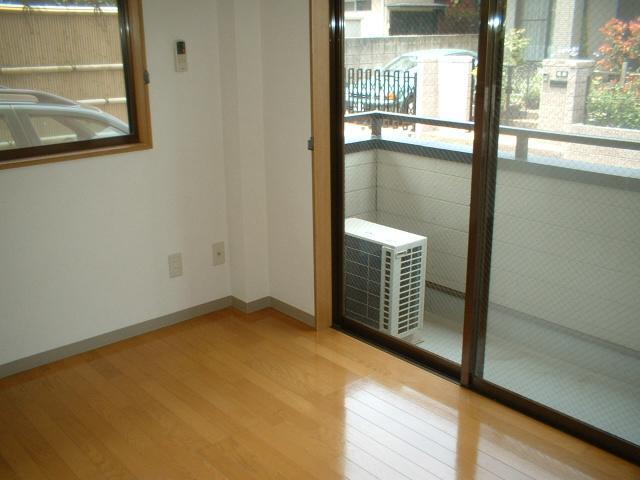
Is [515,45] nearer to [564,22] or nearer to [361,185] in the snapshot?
[564,22]

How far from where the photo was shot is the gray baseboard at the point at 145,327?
366 cm

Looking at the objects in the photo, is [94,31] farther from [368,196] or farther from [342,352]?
[342,352]

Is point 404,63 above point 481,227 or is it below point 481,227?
above

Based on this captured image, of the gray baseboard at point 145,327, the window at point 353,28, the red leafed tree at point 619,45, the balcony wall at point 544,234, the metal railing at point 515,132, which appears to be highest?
the window at point 353,28

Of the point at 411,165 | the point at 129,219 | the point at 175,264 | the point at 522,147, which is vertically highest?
the point at 522,147

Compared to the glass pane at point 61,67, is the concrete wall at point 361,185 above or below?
below

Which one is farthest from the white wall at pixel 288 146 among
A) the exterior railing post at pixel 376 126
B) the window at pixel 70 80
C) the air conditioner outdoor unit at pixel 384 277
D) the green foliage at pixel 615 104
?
the green foliage at pixel 615 104

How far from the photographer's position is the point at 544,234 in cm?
297

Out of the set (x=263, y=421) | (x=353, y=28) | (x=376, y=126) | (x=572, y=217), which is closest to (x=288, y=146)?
(x=376, y=126)

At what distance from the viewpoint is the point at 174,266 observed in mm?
4121

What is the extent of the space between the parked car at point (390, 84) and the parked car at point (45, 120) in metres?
1.25

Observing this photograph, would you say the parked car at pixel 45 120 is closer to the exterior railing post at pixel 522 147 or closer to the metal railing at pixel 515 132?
the metal railing at pixel 515 132

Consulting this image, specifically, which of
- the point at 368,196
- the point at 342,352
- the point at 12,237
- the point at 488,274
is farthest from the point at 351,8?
the point at 12,237

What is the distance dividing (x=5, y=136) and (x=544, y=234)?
2.53 metres
